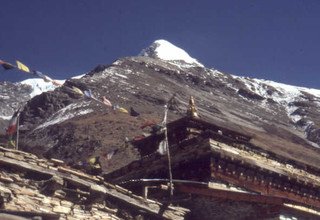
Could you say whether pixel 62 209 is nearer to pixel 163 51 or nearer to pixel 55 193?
pixel 55 193

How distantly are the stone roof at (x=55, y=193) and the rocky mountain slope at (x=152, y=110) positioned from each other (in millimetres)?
4849

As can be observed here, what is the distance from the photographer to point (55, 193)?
1008 centimetres

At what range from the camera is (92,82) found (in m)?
49.8

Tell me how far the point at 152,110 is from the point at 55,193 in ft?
117

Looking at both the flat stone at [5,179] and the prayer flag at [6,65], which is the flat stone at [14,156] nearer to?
the flat stone at [5,179]

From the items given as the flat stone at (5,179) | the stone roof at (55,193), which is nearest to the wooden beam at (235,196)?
the stone roof at (55,193)

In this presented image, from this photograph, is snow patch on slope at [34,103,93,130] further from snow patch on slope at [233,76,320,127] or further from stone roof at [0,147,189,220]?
snow patch on slope at [233,76,320,127]

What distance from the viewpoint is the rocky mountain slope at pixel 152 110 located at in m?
35.6

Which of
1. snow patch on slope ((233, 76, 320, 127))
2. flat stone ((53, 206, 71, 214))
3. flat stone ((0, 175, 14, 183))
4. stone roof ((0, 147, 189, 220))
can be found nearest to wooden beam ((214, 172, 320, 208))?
stone roof ((0, 147, 189, 220))

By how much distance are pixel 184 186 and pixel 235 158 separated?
2885 millimetres

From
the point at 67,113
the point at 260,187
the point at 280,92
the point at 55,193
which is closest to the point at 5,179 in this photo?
the point at 55,193

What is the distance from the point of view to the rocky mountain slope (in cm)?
3559

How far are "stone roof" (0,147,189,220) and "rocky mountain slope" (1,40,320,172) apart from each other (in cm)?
485

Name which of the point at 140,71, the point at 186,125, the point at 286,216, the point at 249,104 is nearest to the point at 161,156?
the point at 186,125
